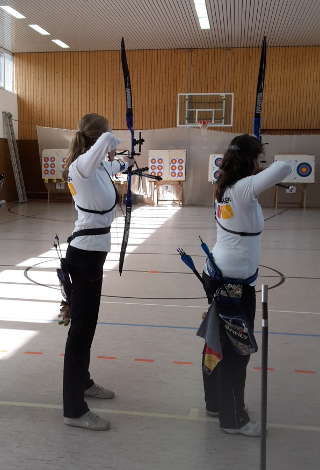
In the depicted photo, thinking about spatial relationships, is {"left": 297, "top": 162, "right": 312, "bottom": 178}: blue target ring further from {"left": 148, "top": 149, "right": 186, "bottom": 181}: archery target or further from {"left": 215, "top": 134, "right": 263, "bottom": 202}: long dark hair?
{"left": 215, "top": 134, "right": 263, "bottom": 202}: long dark hair

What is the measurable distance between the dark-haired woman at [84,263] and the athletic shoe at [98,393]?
26 cm

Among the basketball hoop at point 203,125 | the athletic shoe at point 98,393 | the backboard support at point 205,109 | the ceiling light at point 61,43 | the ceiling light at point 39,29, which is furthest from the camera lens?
the backboard support at point 205,109

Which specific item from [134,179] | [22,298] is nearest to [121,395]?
[22,298]

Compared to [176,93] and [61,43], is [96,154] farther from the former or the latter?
[61,43]

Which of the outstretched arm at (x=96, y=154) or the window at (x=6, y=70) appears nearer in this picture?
the outstretched arm at (x=96, y=154)

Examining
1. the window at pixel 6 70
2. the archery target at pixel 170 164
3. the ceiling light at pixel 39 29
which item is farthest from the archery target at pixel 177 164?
the window at pixel 6 70

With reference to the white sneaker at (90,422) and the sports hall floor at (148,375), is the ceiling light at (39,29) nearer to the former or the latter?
the sports hall floor at (148,375)

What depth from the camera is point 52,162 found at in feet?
45.9

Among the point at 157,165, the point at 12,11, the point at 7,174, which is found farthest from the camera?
the point at 7,174

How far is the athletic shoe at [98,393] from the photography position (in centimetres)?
238

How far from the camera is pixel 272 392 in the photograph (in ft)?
8.04

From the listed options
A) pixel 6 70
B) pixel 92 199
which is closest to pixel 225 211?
pixel 92 199

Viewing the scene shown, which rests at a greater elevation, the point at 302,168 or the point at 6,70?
the point at 6,70

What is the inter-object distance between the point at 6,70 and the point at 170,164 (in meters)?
5.41
